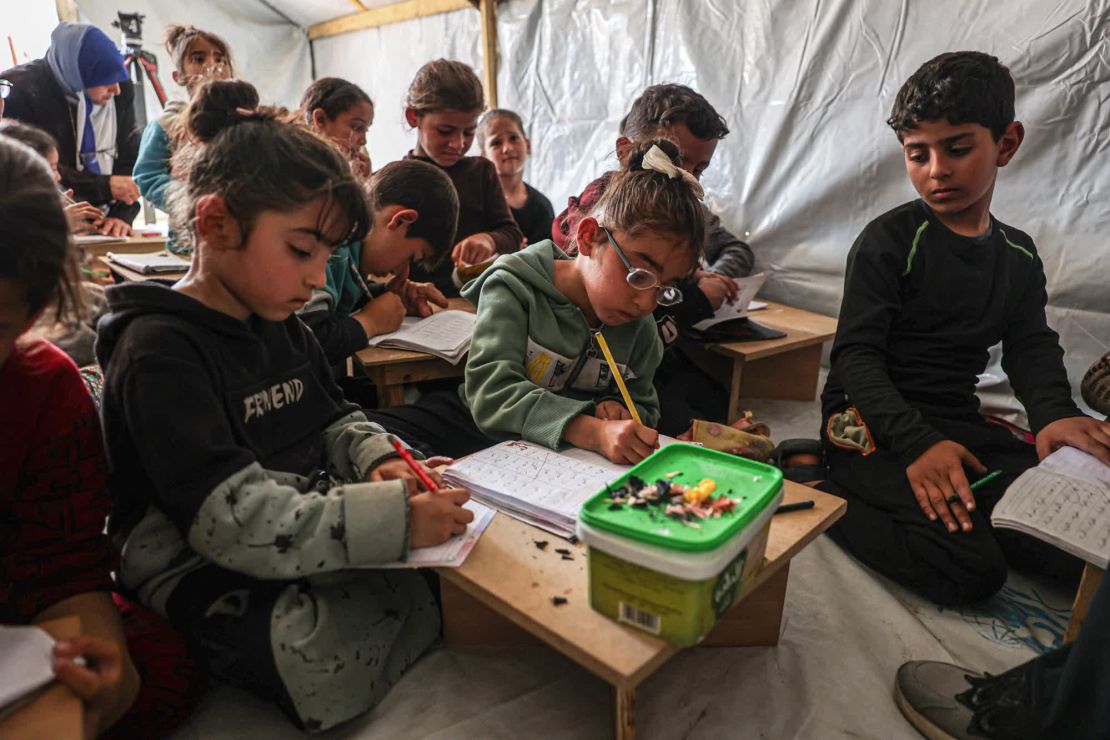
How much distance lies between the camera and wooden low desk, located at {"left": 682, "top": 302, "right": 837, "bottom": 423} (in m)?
2.29

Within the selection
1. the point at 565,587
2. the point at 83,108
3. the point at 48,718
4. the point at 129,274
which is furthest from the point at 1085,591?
the point at 83,108

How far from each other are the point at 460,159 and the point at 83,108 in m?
1.85

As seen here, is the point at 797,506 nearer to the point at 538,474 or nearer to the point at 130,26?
the point at 538,474

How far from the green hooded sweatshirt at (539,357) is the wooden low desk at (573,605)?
27 cm

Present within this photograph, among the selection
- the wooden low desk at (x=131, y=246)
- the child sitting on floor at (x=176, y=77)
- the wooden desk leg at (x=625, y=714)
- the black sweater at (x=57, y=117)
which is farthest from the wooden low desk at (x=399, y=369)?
the black sweater at (x=57, y=117)

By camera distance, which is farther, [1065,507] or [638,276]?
[638,276]

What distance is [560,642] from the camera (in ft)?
2.55

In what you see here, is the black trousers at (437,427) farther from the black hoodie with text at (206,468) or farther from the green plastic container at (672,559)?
the green plastic container at (672,559)

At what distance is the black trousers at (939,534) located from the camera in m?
1.32

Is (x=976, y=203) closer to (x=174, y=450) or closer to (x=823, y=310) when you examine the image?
(x=823, y=310)

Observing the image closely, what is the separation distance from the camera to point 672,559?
71 cm

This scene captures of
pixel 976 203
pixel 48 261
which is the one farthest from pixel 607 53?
pixel 48 261

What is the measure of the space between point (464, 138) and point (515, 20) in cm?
172

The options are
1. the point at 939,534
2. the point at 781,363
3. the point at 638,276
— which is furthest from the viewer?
the point at 781,363
